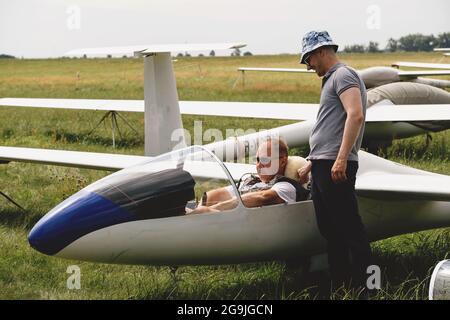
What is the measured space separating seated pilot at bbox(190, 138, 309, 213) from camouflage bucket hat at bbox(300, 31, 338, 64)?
33.4 inches

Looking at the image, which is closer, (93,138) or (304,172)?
(304,172)

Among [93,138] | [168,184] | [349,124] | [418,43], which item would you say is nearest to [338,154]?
[349,124]

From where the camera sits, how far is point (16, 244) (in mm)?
7094

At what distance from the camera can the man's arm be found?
5129 mm

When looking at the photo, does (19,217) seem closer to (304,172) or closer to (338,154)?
(304,172)

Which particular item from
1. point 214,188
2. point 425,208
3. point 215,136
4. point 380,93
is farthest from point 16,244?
point 215,136

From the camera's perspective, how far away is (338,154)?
5.23 metres

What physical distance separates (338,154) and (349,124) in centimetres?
25

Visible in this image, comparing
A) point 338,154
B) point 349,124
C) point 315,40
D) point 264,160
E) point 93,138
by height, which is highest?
point 315,40

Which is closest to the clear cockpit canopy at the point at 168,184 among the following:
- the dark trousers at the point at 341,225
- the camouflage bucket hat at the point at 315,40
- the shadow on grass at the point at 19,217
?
the dark trousers at the point at 341,225

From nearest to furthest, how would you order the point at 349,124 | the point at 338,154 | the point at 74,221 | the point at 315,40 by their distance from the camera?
the point at 74,221 < the point at 349,124 < the point at 338,154 < the point at 315,40
